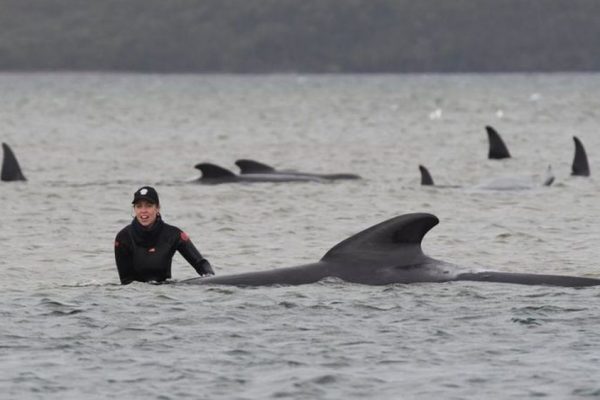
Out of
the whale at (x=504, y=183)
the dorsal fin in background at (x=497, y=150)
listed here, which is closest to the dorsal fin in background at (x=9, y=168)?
the whale at (x=504, y=183)

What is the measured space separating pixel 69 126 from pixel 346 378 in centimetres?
6582

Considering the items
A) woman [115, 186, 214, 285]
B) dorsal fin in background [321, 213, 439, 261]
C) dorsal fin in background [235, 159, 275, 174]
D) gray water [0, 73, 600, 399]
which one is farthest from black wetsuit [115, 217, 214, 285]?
dorsal fin in background [235, 159, 275, 174]

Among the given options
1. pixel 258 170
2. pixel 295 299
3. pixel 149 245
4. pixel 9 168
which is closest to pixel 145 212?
pixel 149 245

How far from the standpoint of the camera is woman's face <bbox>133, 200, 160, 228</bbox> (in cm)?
1881

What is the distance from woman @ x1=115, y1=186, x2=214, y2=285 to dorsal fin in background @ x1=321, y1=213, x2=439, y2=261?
166 centimetres

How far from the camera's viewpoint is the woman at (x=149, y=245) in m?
19.1

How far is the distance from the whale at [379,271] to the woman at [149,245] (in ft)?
1.50

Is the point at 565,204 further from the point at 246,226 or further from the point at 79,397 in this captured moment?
the point at 79,397

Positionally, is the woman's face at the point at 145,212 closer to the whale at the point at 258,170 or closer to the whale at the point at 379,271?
the whale at the point at 379,271

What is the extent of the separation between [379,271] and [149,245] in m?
2.55

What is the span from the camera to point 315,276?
19.4 metres

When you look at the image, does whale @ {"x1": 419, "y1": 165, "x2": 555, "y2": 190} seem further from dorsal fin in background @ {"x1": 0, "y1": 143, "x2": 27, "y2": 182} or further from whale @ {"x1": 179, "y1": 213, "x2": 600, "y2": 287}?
whale @ {"x1": 179, "y1": 213, "x2": 600, "y2": 287}

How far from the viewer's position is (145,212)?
18969 mm

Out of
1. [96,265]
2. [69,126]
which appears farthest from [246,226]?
[69,126]
